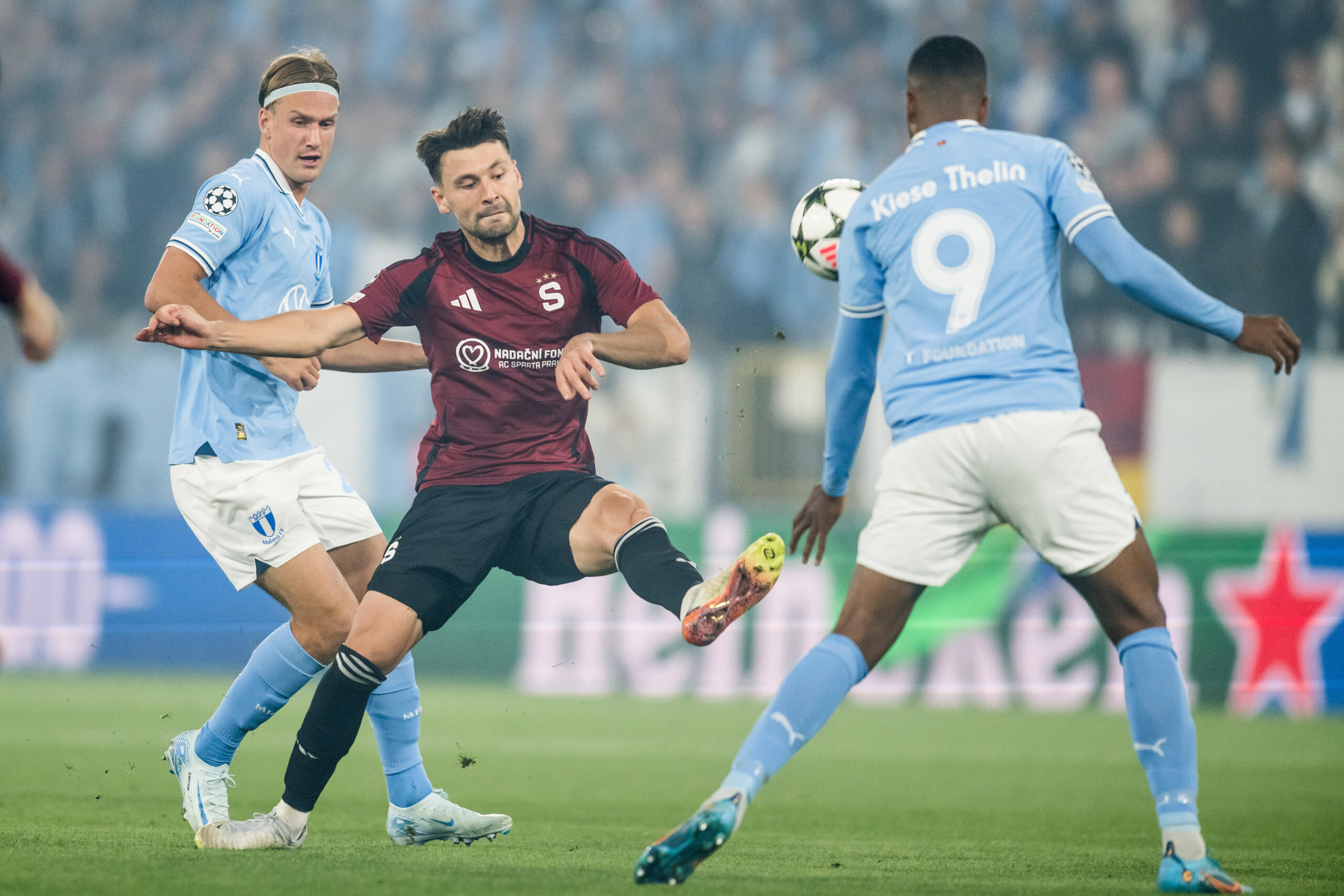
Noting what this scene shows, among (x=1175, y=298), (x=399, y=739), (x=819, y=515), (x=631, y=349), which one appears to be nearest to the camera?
(x=1175, y=298)

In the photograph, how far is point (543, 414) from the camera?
500 centimetres

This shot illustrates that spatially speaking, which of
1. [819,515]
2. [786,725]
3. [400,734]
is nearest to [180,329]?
[400,734]

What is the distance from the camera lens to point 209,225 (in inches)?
192

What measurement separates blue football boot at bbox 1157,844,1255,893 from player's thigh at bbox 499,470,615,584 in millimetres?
1831

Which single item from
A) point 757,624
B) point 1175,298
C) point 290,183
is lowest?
point 757,624

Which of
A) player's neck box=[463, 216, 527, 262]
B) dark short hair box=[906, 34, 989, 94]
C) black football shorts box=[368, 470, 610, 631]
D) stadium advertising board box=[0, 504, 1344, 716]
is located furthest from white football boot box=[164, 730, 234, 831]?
stadium advertising board box=[0, 504, 1344, 716]

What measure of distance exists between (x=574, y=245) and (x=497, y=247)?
25 centimetres

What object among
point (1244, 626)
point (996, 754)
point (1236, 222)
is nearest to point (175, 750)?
point (996, 754)

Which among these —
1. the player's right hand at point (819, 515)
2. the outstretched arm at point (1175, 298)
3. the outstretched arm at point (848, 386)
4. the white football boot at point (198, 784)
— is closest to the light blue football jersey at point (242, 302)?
the white football boot at point (198, 784)

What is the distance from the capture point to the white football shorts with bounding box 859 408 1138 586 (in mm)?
3830

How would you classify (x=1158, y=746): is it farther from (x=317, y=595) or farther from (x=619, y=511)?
(x=317, y=595)

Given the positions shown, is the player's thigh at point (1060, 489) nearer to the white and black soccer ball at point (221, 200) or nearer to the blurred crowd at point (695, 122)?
the white and black soccer ball at point (221, 200)

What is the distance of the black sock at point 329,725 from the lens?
4527 millimetres

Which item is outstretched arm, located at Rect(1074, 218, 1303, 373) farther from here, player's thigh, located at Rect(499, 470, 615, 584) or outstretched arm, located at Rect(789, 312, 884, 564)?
A: player's thigh, located at Rect(499, 470, 615, 584)
